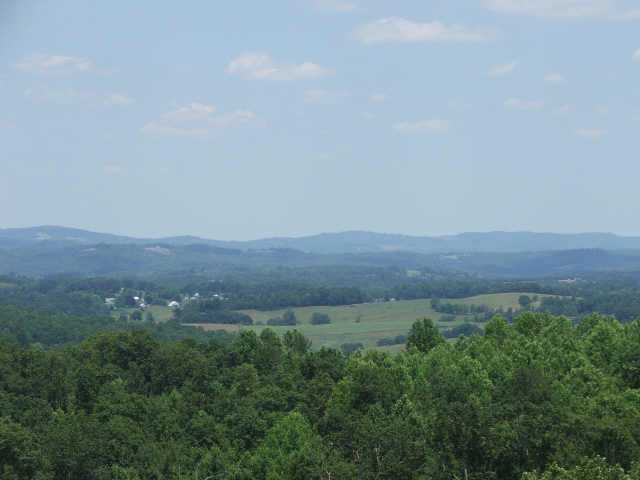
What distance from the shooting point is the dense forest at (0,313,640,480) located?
171 feet

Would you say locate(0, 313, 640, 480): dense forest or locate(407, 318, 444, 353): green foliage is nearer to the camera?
locate(0, 313, 640, 480): dense forest

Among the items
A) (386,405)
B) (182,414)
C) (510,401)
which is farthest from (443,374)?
(182,414)

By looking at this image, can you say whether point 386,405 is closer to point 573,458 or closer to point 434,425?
point 434,425

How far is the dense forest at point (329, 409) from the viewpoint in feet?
171

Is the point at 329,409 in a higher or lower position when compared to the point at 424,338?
lower

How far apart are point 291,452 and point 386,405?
13.1 meters

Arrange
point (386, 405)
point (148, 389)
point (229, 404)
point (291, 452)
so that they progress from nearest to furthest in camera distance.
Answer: point (291, 452), point (386, 405), point (229, 404), point (148, 389)

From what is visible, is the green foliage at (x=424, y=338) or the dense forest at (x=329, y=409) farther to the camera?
the green foliage at (x=424, y=338)

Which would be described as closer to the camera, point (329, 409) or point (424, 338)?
point (329, 409)

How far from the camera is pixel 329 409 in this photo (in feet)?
224

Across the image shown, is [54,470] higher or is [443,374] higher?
[443,374]

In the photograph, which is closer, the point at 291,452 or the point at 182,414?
the point at 291,452

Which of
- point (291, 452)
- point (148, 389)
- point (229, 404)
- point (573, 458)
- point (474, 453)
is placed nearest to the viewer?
point (573, 458)

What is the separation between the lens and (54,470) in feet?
204
